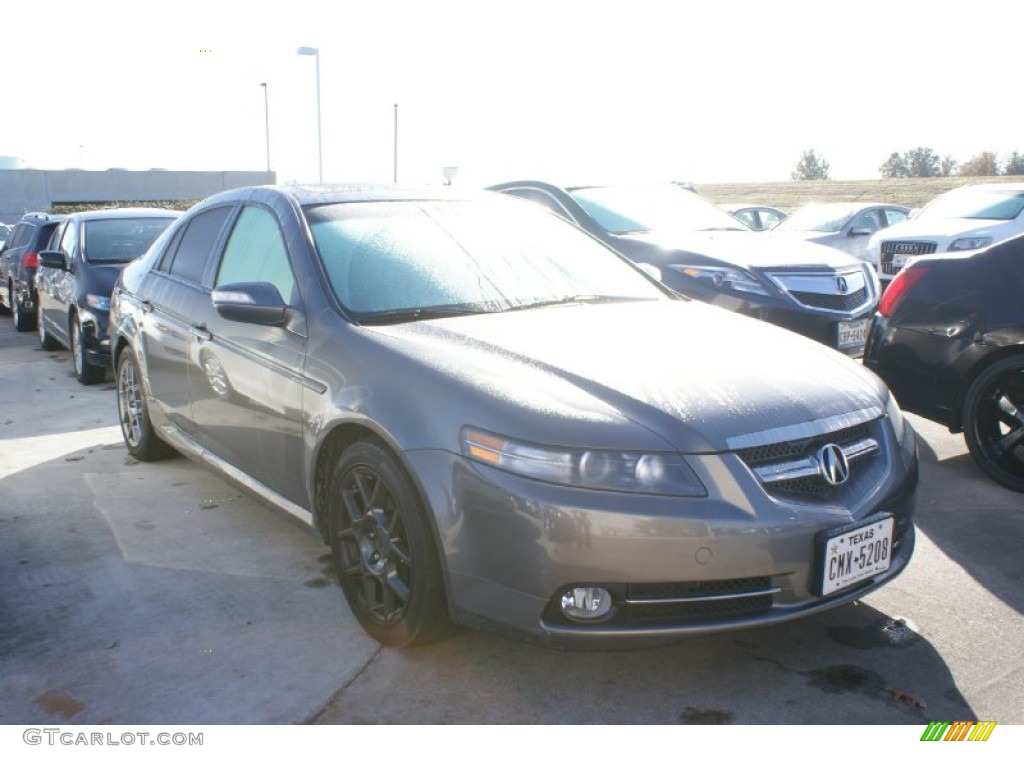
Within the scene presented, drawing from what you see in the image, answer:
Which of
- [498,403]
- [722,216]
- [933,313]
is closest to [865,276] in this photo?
[722,216]

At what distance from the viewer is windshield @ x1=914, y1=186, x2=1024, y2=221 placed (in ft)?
36.9

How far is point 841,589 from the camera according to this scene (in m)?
3.06

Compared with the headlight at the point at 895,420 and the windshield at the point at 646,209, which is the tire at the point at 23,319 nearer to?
the windshield at the point at 646,209

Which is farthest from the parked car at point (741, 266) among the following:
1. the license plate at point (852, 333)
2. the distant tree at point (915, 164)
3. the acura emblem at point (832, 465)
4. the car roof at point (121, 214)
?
the distant tree at point (915, 164)

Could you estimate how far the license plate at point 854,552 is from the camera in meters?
2.96

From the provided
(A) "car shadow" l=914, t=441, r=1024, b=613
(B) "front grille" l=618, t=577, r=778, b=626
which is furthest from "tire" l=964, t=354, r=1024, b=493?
(B) "front grille" l=618, t=577, r=778, b=626

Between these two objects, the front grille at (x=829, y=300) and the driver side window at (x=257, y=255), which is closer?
A: the driver side window at (x=257, y=255)

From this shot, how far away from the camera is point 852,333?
23.3ft

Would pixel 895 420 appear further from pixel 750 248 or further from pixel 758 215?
pixel 758 215

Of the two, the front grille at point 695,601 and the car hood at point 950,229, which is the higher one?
the car hood at point 950,229

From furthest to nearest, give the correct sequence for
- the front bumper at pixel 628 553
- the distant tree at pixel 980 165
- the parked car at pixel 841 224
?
1. the distant tree at pixel 980 165
2. the parked car at pixel 841 224
3. the front bumper at pixel 628 553

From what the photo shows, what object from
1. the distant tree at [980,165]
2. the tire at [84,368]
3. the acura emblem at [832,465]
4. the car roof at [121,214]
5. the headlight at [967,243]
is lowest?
the tire at [84,368]

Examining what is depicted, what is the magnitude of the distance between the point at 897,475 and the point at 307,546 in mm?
2451

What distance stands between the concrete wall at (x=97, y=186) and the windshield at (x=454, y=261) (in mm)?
33751
